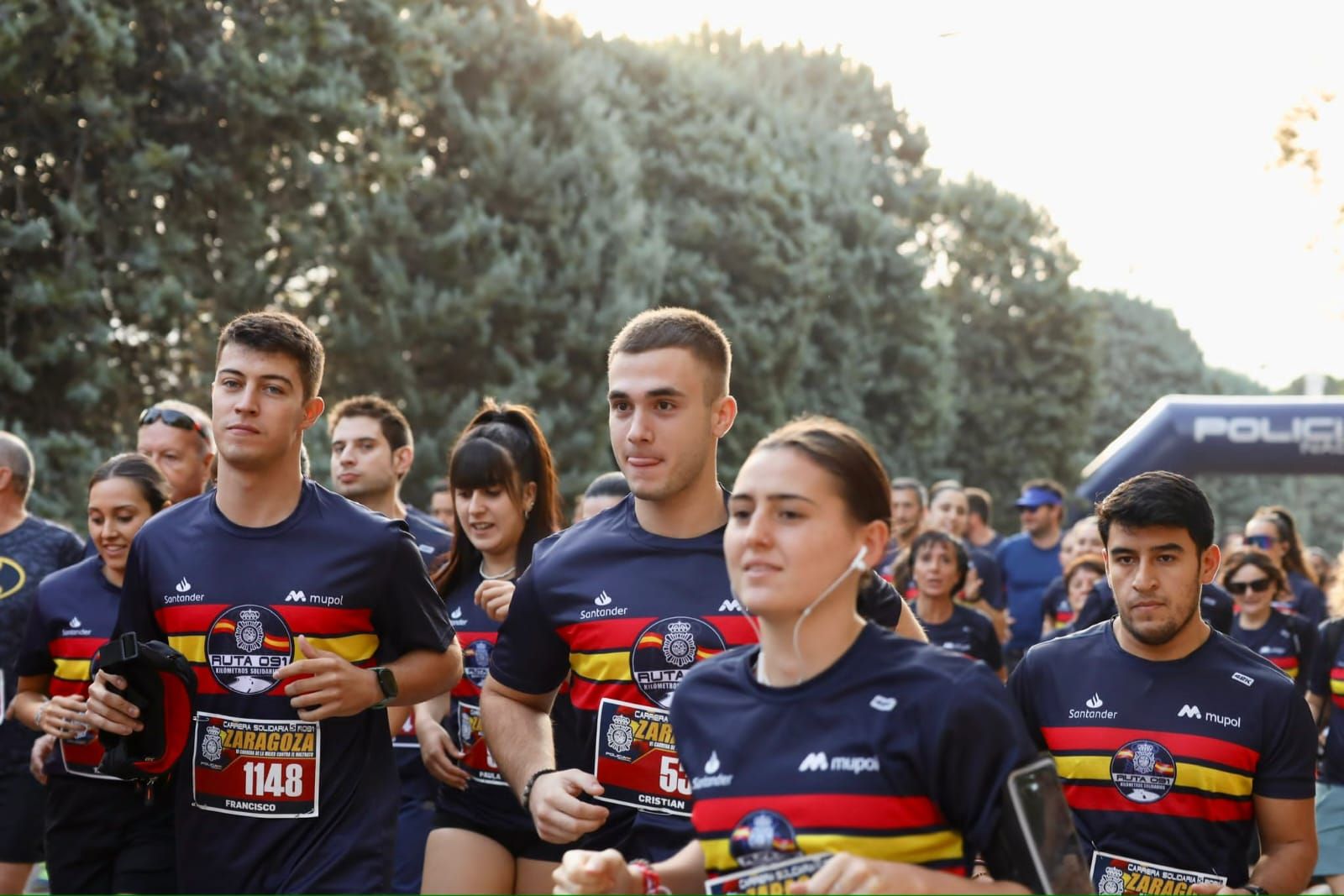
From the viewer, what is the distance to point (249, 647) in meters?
4.60

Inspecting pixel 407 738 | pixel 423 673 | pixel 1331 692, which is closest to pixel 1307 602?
pixel 1331 692

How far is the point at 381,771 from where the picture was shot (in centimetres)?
487

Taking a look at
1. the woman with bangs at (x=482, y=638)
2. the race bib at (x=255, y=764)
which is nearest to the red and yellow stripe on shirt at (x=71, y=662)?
the woman with bangs at (x=482, y=638)

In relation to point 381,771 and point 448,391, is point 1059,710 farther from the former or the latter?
point 448,391

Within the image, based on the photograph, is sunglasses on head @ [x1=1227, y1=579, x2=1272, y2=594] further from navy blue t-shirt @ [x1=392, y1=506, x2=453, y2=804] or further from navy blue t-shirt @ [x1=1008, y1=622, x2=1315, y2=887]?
navy blue t-shirt @ [x1=1008, y1=622, x2=1315, y2=887]

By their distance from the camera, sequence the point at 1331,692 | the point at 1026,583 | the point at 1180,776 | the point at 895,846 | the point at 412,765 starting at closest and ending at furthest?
the point at 895,846
the point at 1180,776
the point at 412,765
the point at 1331,692
the point at 1026,583

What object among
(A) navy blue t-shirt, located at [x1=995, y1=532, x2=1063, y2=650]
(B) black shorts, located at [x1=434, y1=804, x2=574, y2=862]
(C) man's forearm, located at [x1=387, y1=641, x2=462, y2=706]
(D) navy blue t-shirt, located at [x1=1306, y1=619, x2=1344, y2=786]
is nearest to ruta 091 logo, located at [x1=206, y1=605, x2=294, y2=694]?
(C) man's forearm, located at [x1=387, y1=641, x2=462, y2=706]

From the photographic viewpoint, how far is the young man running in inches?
174

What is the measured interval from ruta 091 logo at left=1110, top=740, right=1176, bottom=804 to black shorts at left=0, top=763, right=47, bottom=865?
4.86 meters

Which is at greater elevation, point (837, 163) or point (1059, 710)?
point (837, 163)

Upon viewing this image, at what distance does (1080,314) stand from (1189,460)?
2778 centimetres

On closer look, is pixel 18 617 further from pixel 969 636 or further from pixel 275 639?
pixel 969 636

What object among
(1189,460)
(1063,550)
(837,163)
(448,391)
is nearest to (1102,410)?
(837,163)

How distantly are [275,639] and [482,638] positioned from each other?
1.94 m
